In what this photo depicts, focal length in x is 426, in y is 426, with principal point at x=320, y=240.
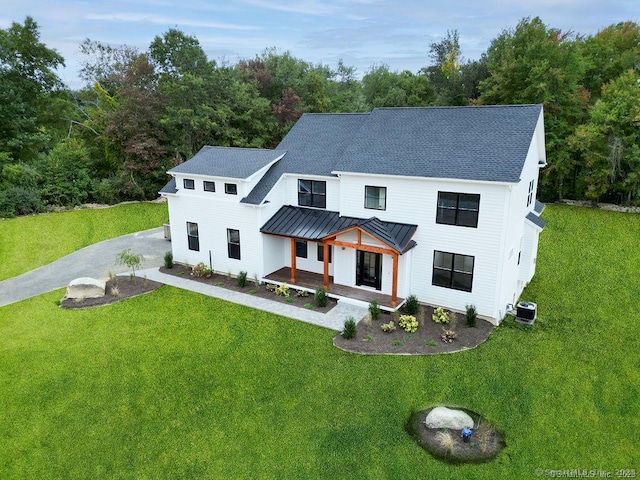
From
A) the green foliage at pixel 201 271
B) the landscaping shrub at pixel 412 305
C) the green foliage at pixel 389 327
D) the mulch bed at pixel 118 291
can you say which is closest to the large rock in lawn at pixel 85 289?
the mulch bed at pixel 118 291

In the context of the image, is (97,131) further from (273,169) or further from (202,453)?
(202,453)

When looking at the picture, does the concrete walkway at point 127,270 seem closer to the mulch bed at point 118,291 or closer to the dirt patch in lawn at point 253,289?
the dirt patch in lawn at point 253,289

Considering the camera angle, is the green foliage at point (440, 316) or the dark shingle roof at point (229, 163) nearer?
the green foliage at point (440, 316)

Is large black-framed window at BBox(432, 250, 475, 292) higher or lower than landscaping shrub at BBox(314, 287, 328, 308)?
higher

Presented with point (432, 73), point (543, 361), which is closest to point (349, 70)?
point (432, 73)

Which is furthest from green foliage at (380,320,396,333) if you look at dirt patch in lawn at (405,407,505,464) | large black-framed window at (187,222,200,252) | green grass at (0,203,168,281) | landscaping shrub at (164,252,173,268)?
green grass at (0,203,168,281)

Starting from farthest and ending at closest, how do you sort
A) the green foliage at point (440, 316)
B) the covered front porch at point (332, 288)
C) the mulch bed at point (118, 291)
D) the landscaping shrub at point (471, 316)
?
the mulch bed at point (118, 291) < the covered front porch at point (332, 288) < the green foliage at point (440, 316) < the landscaping shrub at point (471, 316)

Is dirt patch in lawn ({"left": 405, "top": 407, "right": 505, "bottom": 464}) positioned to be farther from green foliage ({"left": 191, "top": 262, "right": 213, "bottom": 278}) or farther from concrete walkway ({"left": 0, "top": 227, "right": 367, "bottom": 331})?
green foliage ({"left": 191, "top": 262, "right": 213, "bottom": 278})
